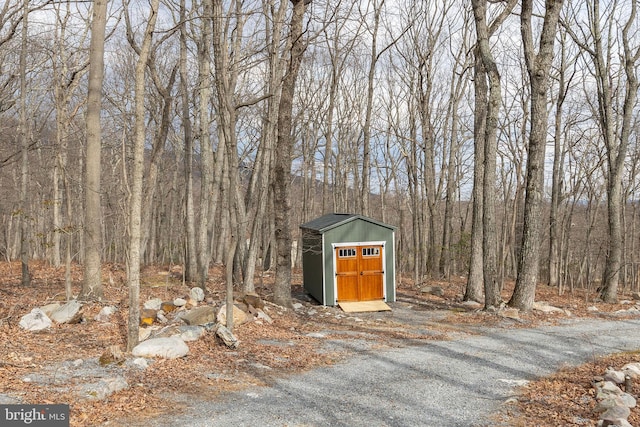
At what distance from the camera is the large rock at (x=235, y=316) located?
8711 millimetres

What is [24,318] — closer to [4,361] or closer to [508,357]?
[4,361]

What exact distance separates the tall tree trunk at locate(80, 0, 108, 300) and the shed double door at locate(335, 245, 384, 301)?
6.38 metres

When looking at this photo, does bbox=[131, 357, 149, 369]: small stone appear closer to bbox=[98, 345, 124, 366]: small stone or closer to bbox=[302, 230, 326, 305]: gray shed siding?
bbox=[98, 345, 124, 366]: small stone

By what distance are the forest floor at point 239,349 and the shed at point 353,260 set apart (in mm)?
601

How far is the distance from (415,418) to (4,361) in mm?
5320

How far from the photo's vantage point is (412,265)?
26359 millimetres

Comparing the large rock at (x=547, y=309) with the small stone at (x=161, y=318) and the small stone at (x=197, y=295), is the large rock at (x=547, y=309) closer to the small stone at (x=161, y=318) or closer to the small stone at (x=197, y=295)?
the small stone at (x=197, y=295)

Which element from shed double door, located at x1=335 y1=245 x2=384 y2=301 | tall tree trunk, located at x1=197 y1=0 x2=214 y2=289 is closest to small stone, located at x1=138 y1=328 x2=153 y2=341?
tall tree trunk, located at x1=197 y1=0 x2=214 y2=289

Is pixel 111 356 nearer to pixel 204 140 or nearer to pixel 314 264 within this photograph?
pixel 314 264

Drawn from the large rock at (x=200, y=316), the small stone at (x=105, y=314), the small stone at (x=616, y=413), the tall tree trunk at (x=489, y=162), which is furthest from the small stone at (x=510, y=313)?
the small stone at (x=105, y=314)

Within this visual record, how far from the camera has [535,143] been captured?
11461 millimetres

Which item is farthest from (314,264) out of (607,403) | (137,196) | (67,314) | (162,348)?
(607,403)

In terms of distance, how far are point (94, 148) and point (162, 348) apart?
4849 millimetres

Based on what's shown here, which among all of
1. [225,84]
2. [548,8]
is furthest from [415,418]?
[548,8]
